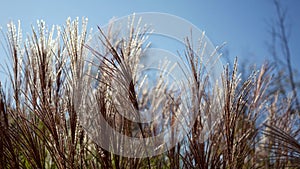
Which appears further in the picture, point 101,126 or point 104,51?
point 104,51

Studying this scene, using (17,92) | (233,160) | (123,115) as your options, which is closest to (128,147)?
(123,115)

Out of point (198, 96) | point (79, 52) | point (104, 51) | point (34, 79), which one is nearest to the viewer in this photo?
point (79, 52)

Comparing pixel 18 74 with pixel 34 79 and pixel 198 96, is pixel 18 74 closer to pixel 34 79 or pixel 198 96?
pixel 34 79

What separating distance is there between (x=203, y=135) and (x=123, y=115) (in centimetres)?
32

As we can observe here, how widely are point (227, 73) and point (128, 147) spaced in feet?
1.51

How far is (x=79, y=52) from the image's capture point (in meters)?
1.39

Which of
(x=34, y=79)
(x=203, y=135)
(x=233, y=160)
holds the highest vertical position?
(x=34, y=79)

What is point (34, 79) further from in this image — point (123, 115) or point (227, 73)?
point (227, 73)

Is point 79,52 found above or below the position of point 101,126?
above

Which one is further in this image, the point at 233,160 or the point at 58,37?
the point at 58,37

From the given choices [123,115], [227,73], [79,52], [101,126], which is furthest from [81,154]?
[227,73]

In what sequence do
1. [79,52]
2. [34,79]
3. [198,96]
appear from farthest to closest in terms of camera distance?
[34,79]
[198,96]
[79,52]

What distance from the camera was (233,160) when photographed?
1418 mm

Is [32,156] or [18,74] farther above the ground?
[18,74]
